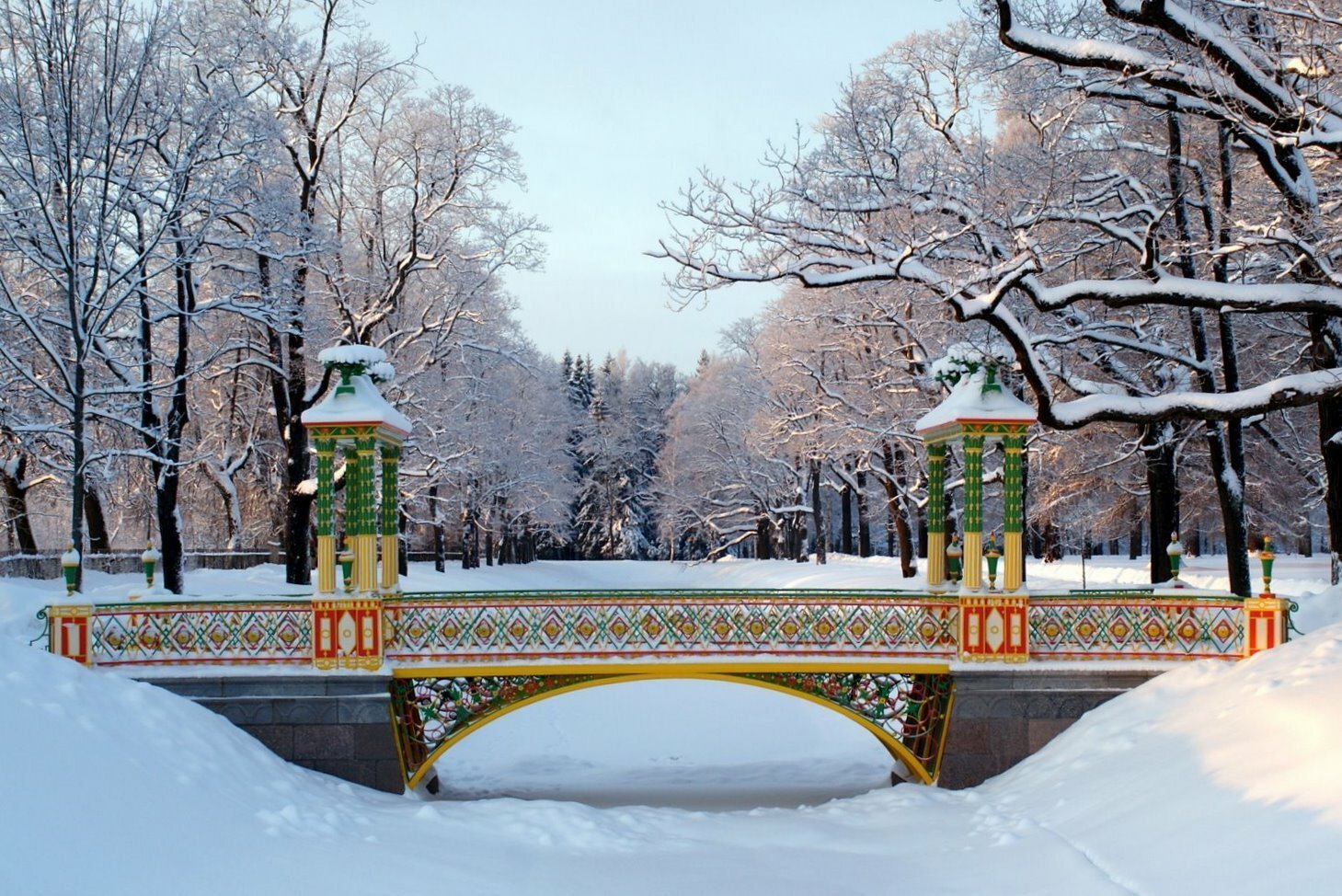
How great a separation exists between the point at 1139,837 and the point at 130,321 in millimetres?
19485

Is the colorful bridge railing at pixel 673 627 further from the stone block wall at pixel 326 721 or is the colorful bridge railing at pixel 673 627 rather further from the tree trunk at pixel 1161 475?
the tree trunk at pixel 1161 475

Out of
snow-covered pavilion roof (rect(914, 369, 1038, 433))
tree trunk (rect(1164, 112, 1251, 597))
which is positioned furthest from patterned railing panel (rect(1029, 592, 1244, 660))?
tree trunk (rect(1164, 112, 1251, 597))

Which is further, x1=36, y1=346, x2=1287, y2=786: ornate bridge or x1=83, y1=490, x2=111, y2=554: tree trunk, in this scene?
x1=83, y1=490, x2=111, y2=554: tree trunk

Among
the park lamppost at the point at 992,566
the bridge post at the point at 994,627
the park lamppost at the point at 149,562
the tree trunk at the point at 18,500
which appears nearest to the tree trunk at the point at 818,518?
the tree trunk at the point at 18,500

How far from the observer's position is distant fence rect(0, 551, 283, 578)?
23536mm

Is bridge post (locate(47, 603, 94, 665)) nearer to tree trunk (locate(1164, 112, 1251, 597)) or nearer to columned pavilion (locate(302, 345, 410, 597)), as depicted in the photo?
columned pavilion (locate(302, 345, 410, 597))

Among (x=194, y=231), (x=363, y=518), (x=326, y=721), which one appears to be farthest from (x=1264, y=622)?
(x=194, y=231)

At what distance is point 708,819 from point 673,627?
210 cm

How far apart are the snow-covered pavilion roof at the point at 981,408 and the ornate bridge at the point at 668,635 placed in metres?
2.02

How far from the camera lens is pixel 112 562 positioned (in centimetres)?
2719

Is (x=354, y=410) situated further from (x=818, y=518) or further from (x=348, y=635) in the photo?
(x=818, y=518)

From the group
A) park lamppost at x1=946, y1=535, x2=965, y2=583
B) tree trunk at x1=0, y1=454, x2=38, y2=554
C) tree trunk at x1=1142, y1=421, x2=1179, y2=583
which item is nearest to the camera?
park lamppost at x1=946, y1=535, x2=965, y2=583

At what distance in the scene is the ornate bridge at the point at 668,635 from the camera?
13484 millimetres

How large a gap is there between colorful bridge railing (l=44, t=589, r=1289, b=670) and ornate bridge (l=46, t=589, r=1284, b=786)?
0.05 feet
